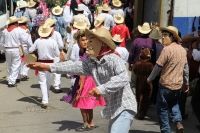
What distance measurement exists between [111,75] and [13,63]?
6.13 metres

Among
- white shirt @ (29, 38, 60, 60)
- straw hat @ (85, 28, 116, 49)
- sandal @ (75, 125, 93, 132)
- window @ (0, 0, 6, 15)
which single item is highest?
straw hat @ (85, 28, 116, 49)

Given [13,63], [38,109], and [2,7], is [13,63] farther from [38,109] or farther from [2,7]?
[2,7]

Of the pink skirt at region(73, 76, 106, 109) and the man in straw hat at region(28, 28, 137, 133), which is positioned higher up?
the man in straw hat at region(28, 28, 137, 133)

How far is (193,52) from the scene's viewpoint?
738 cm

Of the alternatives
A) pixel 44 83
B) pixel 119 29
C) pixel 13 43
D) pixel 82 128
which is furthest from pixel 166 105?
pixel 119 29

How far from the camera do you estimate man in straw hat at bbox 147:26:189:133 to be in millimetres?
6305

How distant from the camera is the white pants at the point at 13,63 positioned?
33.6 ft

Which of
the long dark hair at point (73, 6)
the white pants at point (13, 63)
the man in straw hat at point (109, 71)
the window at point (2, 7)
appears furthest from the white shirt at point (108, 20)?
the man in straw hat at point (109, 71)

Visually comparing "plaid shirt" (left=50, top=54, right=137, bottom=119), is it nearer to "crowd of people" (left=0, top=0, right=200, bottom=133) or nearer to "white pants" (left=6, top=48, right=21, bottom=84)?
"crowd of people" (left=0, top=0, right=200, bottom=133)

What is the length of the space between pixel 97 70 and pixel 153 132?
283cm

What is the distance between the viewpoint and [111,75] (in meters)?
4.71

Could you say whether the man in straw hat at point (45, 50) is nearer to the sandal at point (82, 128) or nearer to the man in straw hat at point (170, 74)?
the sandal at point (82, 128)

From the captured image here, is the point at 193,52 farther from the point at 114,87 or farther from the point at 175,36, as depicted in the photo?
the point at 114,87

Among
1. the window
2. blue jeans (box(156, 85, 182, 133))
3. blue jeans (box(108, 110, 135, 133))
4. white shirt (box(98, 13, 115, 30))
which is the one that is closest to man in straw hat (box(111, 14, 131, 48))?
white shirt (box(98, 13, 115, 30))
